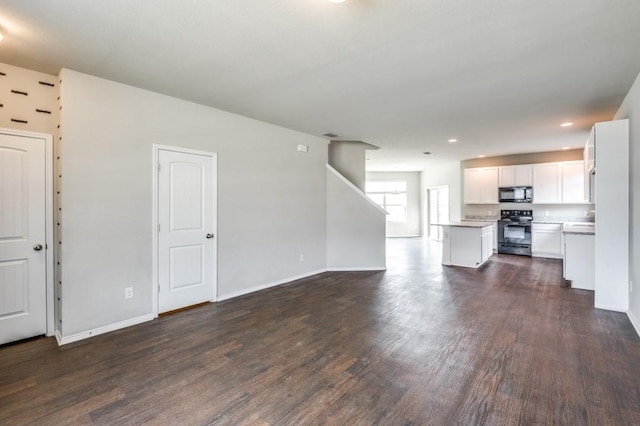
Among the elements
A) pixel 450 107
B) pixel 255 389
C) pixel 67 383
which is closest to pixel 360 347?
pixel 255 389

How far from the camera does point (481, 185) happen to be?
8.31 metres

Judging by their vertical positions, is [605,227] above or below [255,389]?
above

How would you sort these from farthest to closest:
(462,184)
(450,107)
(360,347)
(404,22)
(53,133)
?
(462,184) < (450,107) < (53,133) < (360,347) < (404,22)

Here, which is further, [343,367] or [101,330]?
[101,330]

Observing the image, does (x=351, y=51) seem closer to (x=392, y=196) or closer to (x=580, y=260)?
(x=580, y=260)

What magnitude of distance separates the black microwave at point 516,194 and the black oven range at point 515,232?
33 cm

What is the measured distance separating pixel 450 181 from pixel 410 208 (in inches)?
92.6

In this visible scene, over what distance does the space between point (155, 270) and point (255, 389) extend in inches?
82.6

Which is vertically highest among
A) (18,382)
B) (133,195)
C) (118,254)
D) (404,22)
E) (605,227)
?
(404,22)

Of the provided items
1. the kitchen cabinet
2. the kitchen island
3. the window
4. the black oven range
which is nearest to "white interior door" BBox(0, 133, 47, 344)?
the kitchen island

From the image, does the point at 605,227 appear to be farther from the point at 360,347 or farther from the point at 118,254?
the point at 118,254

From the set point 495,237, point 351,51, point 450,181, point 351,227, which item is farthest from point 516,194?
point 351,51

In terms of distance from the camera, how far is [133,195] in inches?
132

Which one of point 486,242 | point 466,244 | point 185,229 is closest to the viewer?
point 185,229
